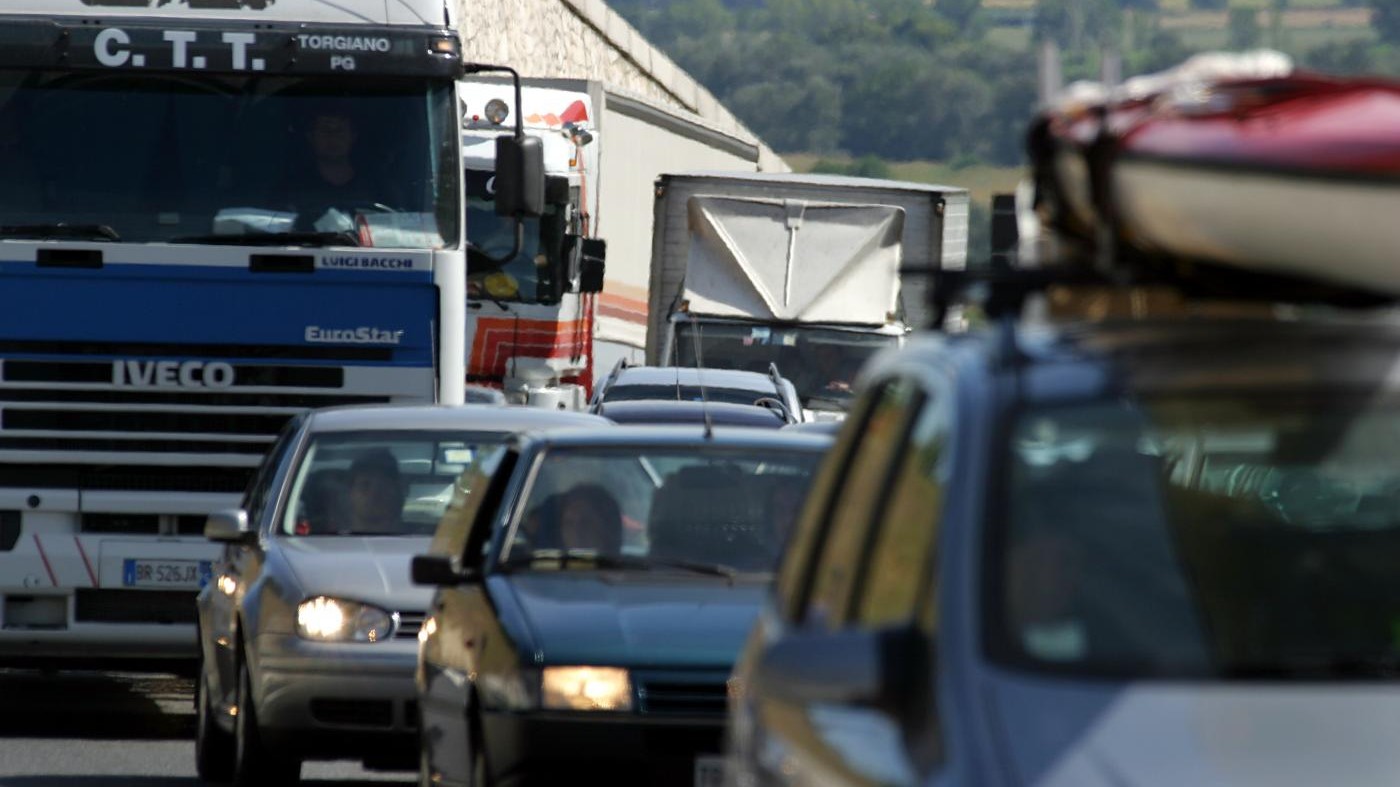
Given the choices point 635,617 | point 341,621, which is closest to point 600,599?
point 635,617

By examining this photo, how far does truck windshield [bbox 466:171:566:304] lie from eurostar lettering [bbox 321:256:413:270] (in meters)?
8.51

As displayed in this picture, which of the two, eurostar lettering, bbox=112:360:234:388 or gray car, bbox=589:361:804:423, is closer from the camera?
eurostar lettering, bbox=112:360:234:388

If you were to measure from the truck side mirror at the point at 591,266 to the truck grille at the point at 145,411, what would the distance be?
5.98 metres

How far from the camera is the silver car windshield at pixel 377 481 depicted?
11359mm

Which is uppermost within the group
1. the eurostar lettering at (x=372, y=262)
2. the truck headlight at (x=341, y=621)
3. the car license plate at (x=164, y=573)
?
the eurostar lettering at (x=372, y=262)

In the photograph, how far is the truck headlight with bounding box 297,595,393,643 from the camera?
1030cm

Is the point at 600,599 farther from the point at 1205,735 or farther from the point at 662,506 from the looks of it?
the point at 1205,735

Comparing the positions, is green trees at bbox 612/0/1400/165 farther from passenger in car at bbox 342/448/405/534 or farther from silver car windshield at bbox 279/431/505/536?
passenger in car at bbox 342/448/405/534

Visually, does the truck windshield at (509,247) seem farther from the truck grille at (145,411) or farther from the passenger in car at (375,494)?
the passenger in car at (375,494)

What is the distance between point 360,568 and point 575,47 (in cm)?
3645

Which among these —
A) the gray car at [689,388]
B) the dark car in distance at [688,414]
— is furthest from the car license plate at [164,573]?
the gray car at [689,388]

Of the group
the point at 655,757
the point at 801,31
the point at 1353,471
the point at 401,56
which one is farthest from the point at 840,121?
the point at 1353,471

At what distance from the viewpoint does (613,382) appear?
2347 cm

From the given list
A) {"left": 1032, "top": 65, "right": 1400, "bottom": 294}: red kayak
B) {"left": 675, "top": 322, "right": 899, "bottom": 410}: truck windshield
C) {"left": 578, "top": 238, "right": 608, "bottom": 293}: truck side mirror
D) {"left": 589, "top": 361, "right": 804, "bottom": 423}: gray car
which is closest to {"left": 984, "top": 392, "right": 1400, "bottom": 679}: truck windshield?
{"left": 1032, "top": 65, "right": 1400, "bottom": 294}: red kayak
